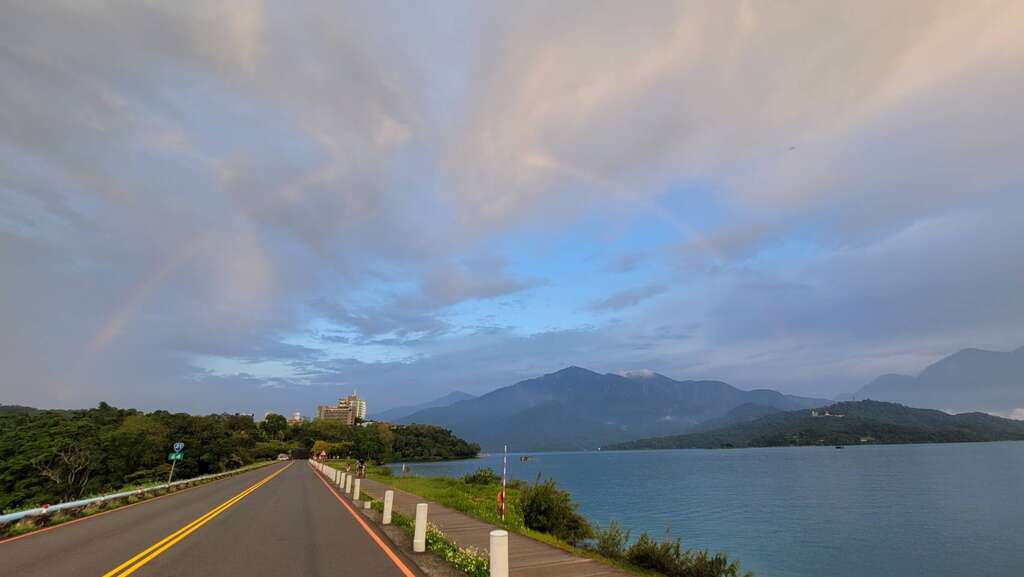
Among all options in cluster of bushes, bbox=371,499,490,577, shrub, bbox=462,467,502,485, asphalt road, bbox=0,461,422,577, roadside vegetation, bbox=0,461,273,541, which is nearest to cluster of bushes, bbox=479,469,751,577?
cluster of bushes, bbox=371,499,490,577

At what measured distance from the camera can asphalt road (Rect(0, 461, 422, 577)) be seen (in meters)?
9.62

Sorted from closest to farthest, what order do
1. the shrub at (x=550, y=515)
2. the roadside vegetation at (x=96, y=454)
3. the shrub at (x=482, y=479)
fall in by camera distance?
the shrub at (x=550, y=515), the shrub at (x=482, y=479), the roadside vegetation at (x=96, y=454)

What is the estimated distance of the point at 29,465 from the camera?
193 ft

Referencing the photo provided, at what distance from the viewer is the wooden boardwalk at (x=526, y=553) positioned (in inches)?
376

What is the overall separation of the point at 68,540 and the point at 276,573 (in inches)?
335

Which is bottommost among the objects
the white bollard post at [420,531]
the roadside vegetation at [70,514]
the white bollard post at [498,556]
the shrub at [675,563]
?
the shrub at [675,563]

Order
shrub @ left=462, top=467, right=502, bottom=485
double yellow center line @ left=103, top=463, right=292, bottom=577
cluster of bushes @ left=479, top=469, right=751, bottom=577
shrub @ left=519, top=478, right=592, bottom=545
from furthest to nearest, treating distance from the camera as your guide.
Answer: shrub @ left=462, top=467, right=502, bottom=485 < shrub @ left=519, top=478, right=592, bottom=545 < cluster of bushes @ left=479, top=469, right=751, bottom=577 < double yellow center line @ left=103, top=463, right=292, bottom=577

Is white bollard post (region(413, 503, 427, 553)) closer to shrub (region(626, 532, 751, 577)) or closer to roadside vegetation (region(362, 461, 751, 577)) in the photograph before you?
roadside vegetation (region(362, 461, 751, 577))

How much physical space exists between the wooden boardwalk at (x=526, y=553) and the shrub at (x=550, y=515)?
4.96 m

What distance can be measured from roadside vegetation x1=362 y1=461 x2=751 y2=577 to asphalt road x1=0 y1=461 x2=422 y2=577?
504cm

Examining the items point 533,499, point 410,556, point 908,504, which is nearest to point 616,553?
point 533,499

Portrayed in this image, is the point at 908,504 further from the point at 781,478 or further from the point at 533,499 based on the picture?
the point at 533,499

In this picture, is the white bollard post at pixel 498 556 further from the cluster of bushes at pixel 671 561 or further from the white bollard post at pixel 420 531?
the cluster of bushes at pixel 671 561

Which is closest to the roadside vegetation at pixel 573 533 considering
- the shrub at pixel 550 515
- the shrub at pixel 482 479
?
the shrub at pixel 550 515
